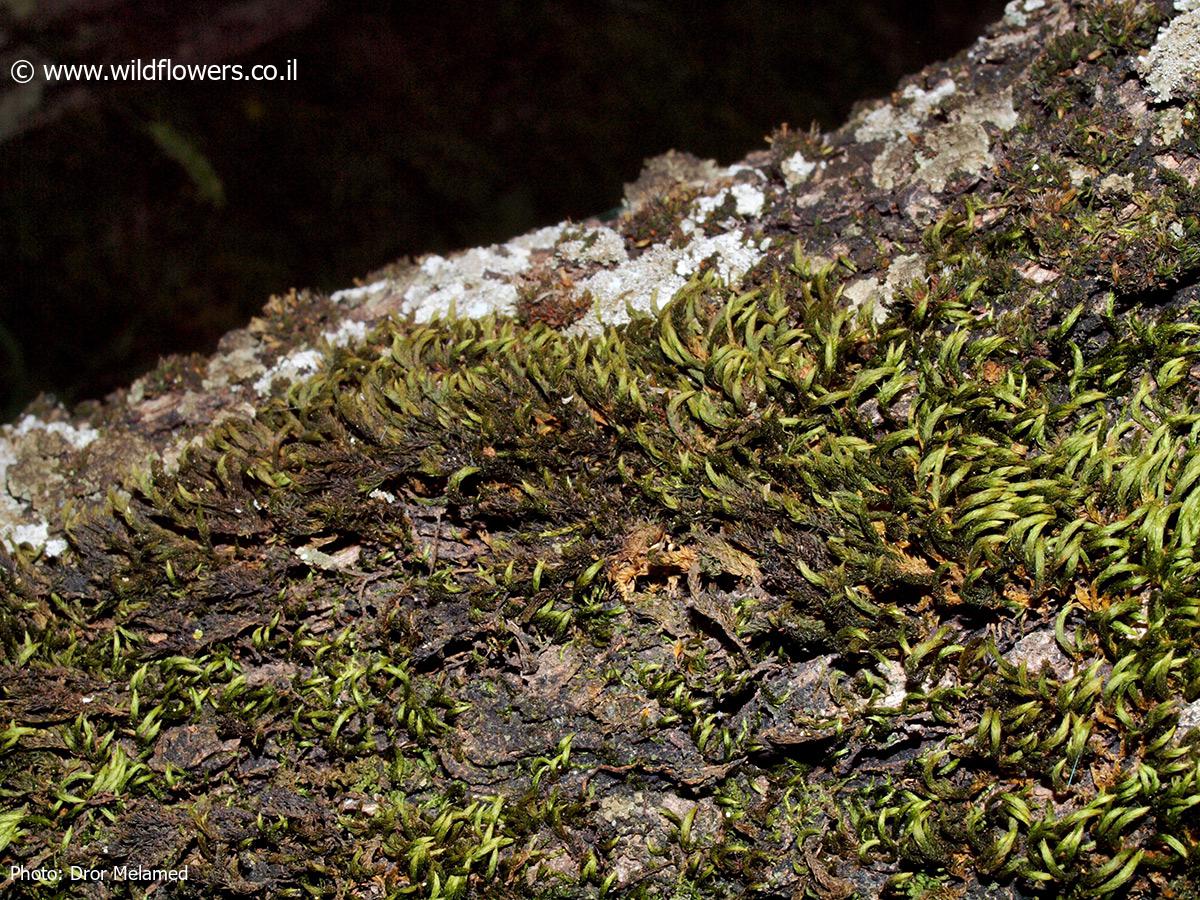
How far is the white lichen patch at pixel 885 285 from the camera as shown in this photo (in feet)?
9.25

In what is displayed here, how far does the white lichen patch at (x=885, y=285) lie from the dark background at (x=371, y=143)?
3.81m

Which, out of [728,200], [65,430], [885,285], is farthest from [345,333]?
[885,285]

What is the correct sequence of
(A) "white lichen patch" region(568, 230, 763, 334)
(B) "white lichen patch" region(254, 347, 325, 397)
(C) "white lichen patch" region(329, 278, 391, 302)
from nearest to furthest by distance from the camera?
(A) "white lichen patch" region(568, 230, 763, 334) < (B) "white lichen patch" region(254, 347, 325, 397) < (C) "white lichen patch" region(329, 278, 391, 302)

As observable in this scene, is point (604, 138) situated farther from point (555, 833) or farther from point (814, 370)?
point (555, 833)

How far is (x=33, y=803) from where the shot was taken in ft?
8.47

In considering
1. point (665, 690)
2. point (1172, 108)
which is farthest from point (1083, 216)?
point (665, 690)

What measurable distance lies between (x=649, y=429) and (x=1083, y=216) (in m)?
1.51

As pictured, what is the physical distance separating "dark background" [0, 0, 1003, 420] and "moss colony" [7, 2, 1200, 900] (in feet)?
11.4

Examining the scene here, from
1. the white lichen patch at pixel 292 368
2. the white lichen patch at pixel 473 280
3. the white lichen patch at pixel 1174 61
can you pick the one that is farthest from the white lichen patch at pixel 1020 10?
the white lichen patch at pixel 292 368

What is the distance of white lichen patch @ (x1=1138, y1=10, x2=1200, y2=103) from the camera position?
2730 mm

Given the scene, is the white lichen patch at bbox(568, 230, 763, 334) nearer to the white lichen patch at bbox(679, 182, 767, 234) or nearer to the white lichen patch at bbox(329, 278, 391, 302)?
the white lichen patch at bbox(679, 182, 767, 234)

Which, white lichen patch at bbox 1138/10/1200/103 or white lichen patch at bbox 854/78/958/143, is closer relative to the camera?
white lichen patch at bbox 1138/10/1200/103

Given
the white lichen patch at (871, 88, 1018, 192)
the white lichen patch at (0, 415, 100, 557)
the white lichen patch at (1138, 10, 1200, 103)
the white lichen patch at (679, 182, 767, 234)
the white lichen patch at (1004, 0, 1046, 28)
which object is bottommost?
the white lichen patch at (0, 415, 100, 557)

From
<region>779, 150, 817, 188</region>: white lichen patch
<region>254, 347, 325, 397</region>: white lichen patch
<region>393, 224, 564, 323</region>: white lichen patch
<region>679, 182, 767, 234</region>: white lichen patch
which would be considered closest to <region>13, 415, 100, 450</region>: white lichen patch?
<region>254, 347, 325, 397</region>: white lichen patch
